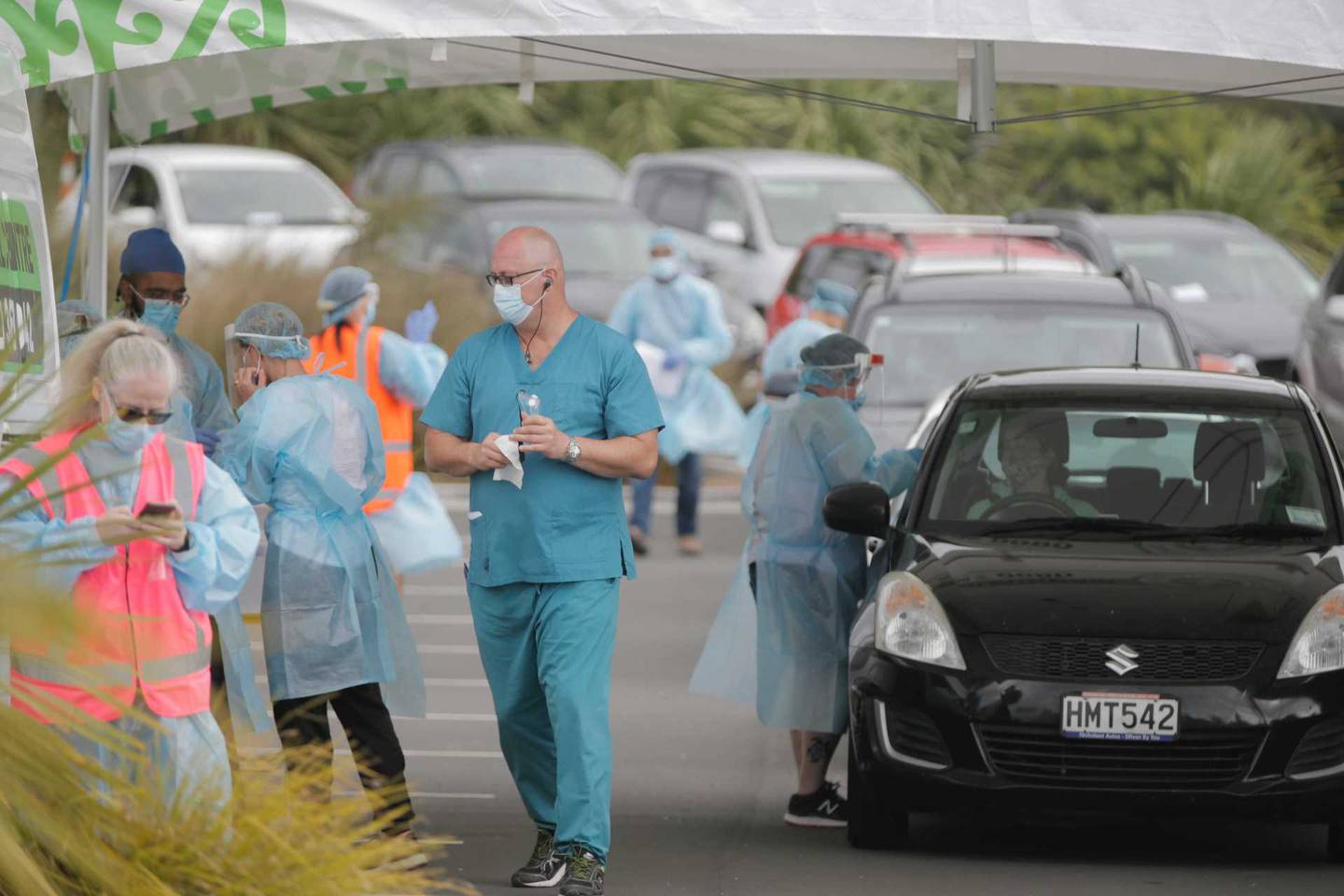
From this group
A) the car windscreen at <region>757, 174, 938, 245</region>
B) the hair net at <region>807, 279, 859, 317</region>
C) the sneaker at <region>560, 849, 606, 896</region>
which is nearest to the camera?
the sneaker at <region>560, 849, 606, 896</region>

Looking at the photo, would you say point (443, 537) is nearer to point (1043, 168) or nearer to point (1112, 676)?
point (1112, 676)

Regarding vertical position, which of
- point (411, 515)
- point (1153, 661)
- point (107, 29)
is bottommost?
point (411, 515)

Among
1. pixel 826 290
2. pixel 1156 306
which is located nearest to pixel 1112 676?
pixel 1156 306

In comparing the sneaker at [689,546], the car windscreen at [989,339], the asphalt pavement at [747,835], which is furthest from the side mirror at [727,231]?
the asphalt pavement at [747,835]

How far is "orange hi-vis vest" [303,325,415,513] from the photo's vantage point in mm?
11008

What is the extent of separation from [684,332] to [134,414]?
396 inches

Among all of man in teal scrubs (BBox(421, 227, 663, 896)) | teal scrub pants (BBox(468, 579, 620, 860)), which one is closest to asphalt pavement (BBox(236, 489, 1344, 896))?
teal scrub pants (BBox(468, 579, 620, 860))

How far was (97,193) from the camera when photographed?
408 inches

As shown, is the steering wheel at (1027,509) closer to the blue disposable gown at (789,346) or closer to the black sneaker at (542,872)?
the black sneaker at (542,872)

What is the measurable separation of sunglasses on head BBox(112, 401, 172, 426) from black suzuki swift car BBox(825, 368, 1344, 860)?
2563 millimetres

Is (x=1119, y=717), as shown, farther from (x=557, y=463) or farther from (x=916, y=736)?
(x=557, y=463)

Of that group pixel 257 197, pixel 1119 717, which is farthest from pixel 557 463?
pixel 257 197

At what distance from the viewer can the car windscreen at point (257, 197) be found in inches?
937

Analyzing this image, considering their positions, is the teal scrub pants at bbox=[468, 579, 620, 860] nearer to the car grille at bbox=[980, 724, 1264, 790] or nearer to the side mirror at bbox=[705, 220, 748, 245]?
the car grille at bbox=[980, 724, 1264, 790]
